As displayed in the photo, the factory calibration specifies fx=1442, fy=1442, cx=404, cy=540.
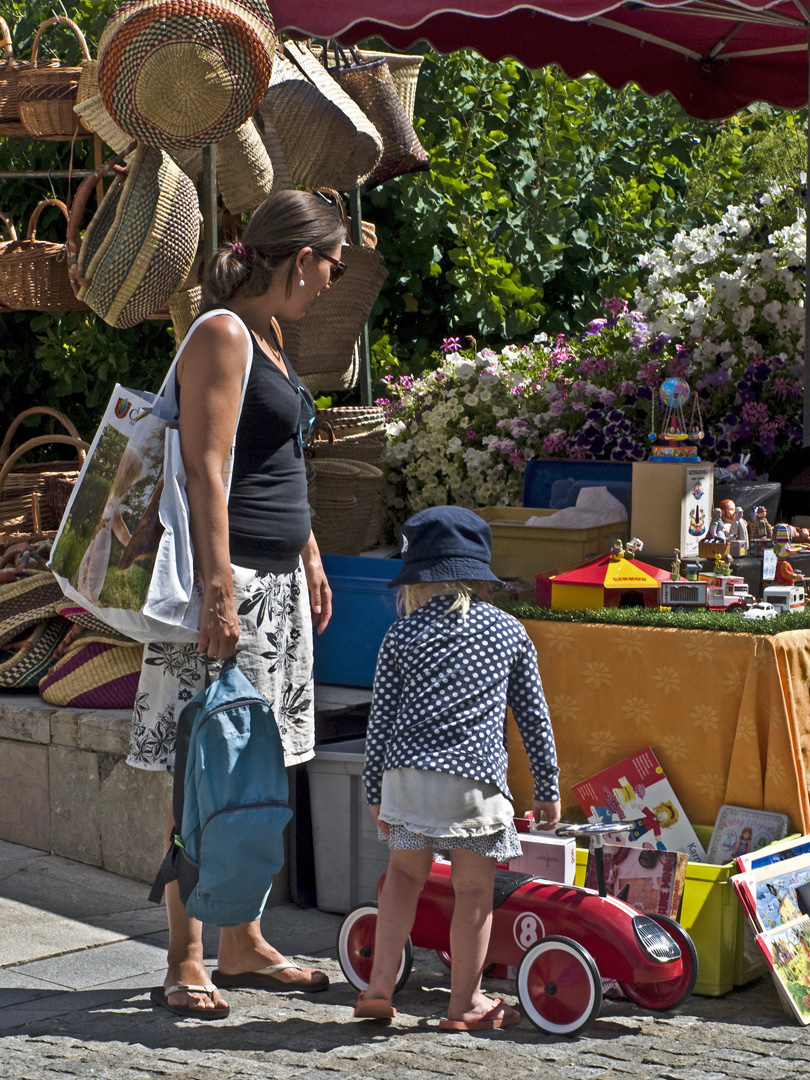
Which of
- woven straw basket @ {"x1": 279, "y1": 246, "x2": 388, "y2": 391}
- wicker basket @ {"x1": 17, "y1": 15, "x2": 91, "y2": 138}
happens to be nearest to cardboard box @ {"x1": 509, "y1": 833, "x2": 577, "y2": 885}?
woven straw basket @ {"x1": 279, "y1": 246, "x2": 388, "y2": 391}

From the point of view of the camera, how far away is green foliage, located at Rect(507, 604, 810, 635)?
3398mm

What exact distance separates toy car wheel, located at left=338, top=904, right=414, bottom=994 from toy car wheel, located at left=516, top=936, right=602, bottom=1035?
317 millimetres

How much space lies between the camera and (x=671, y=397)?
162 inches

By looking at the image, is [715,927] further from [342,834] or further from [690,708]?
[342,834]

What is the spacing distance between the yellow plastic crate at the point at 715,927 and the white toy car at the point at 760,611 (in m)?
0.59

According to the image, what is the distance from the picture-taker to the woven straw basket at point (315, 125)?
4.70m

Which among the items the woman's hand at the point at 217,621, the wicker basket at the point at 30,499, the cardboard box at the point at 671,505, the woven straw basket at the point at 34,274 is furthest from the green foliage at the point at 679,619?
the wicker basket at the point at 30,499

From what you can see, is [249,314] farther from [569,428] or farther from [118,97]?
[569,428]

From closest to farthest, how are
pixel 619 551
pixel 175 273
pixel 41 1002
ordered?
pixel 41 1002 < pixel 619 551 < pixel 175 273

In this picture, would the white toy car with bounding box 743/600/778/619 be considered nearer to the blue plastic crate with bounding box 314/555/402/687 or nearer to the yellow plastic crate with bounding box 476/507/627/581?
the yellow plastic crate with bounding box 476/507/627/581

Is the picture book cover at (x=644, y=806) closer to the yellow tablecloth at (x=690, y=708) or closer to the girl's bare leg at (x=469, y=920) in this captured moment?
the yellow tablecloth at (x=690, y=708)

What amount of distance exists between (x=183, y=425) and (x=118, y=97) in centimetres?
137

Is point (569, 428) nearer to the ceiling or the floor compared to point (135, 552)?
nearer to the ceiling

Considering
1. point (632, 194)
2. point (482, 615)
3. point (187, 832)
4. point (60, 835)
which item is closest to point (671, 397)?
point (482, 615)
